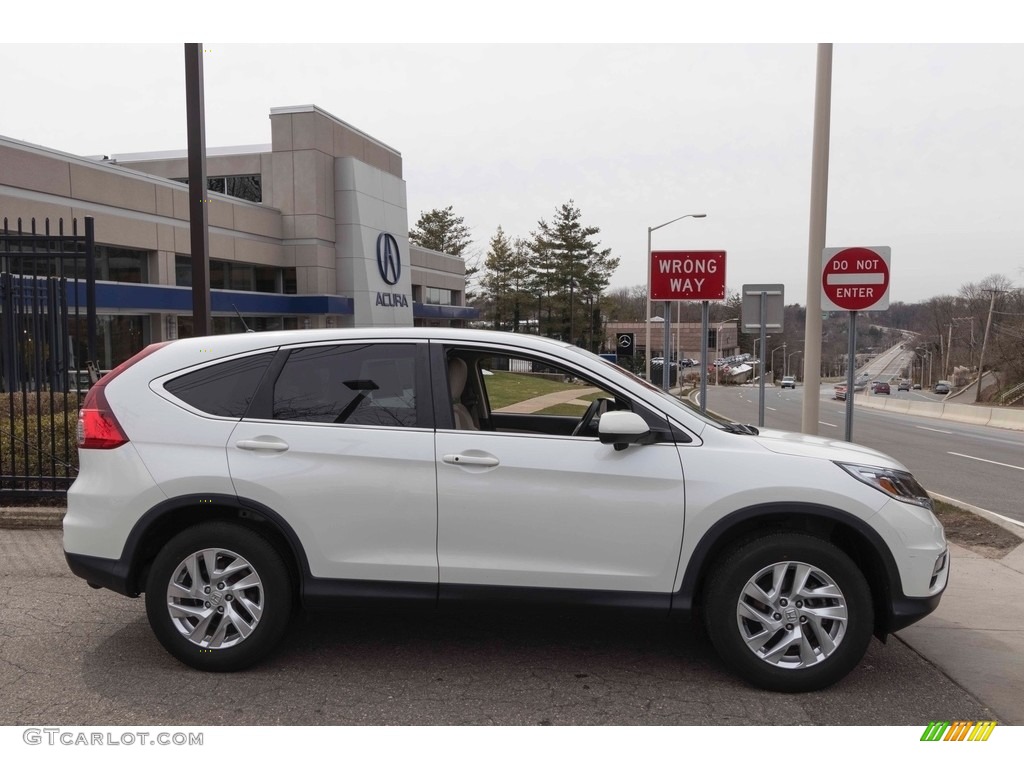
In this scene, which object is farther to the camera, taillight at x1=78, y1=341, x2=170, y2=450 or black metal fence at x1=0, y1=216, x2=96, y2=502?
black metal fence at x1=0, y1=216, x2=96, y2=502

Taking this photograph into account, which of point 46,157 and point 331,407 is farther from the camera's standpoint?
point 46,157

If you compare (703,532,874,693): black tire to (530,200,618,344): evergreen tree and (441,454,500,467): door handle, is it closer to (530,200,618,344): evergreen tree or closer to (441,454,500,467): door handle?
(441,454,500,467): door handle

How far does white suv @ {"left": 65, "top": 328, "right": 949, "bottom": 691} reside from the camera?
3814 mm

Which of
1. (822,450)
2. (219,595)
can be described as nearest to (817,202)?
(822,450)

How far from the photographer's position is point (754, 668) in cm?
382

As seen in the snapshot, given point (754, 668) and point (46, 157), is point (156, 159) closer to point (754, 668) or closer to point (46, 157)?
point (46, 157)

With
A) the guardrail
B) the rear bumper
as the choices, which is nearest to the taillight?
the rear bumper

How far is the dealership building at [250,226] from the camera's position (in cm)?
2527

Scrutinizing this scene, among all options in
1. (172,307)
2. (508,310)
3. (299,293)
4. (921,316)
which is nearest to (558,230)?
(508,310)

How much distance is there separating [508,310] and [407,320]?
Result: 83.8 ft

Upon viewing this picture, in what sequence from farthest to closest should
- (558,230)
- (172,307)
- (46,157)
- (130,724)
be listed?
(558,230) → (172,307) → (46,157) → (130,724)

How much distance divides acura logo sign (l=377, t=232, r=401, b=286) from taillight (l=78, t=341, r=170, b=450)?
33.7 m

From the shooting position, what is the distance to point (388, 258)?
38062 millimetres
